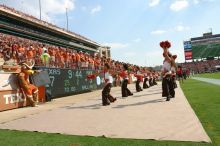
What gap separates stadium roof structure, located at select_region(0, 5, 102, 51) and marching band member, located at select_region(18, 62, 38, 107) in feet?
90.3

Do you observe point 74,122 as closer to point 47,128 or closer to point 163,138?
point 47,128

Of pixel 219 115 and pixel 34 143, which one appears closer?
pixel 34 143

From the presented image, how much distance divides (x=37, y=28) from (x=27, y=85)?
3917cm

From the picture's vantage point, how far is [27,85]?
15023 mm

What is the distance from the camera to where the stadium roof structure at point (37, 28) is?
4362 cm

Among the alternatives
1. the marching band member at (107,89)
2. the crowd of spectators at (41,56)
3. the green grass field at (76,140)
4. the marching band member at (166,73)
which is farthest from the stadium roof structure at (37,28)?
the green grass field at (76,140)

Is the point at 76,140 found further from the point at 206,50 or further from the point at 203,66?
the point at 203,66

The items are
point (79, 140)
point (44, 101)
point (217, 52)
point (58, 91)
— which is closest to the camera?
point (79, 140)

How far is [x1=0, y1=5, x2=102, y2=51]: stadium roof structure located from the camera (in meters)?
43.6

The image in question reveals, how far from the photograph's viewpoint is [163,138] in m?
6.62

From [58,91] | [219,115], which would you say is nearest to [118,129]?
[219,115]

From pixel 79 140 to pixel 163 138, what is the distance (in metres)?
1.62

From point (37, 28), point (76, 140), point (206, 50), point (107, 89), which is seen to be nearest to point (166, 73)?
point (107, 89)

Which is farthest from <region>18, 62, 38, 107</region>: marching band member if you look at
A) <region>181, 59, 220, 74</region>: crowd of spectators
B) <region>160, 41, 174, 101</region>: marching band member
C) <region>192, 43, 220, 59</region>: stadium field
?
<region>181, 59, 220, 74</region>: crowd of spectators
